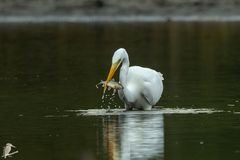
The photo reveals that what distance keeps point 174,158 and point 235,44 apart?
78.4ft

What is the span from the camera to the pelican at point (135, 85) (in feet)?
59.9

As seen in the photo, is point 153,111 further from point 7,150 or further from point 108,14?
point 108,14

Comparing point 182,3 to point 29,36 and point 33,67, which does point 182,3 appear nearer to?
point 29,36

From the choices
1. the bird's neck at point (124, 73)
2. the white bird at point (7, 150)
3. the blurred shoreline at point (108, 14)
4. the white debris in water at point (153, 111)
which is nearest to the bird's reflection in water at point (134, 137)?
the white debris in water at point (153, 111)

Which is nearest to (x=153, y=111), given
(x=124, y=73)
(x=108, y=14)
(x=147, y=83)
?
(x=147, y=83)

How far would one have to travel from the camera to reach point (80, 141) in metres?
15.3

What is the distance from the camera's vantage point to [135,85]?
18.5m

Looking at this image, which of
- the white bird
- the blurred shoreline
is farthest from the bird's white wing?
the blurred shoreline

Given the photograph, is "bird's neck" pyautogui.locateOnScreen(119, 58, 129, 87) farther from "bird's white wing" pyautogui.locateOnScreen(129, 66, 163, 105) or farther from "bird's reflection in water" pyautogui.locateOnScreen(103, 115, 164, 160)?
"bird's reflection in water" pyautogui.locateOnScreen(103, 115, 164, 160)

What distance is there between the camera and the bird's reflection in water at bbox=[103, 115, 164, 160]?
13914mm

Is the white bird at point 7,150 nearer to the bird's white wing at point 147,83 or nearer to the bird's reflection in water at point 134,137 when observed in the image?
the bird's reflection in water at point 134,137

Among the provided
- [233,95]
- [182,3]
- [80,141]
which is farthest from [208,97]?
[182,3]

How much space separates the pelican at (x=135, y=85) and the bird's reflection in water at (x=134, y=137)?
51 centimetres

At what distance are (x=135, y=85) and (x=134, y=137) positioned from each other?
3198 millimetres
